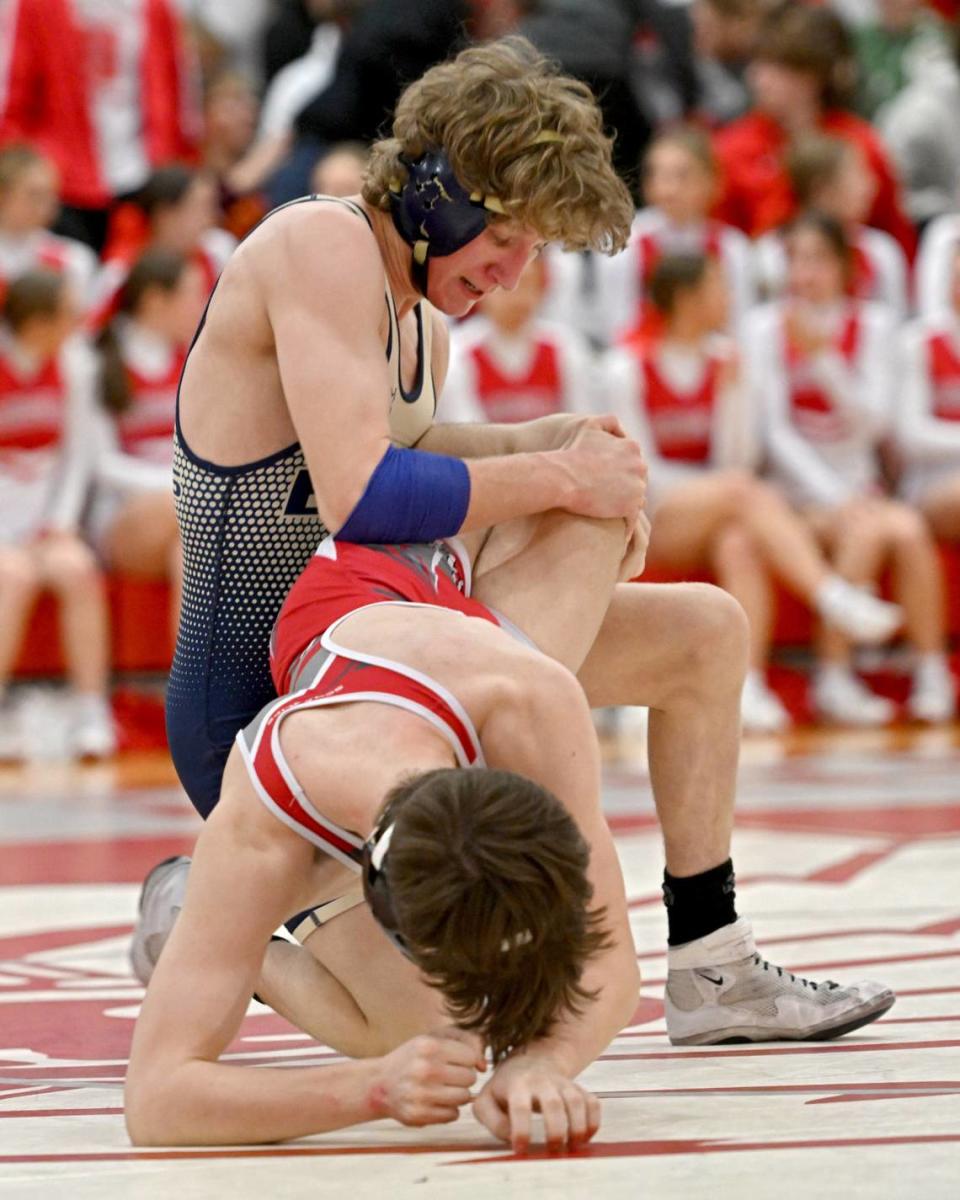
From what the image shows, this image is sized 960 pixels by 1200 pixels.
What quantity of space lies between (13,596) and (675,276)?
105 inches

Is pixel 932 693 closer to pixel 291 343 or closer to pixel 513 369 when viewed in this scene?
pixel 513 369

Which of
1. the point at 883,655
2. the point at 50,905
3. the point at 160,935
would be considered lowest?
the point at 883,655

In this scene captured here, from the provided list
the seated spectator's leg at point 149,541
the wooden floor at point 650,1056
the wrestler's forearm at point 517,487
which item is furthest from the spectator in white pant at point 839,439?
the wrestler's forearm at point 517,487

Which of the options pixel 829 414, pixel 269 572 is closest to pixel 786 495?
pixel 829 414

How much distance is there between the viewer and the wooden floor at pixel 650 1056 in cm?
220

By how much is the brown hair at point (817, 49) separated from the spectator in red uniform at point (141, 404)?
2680mm

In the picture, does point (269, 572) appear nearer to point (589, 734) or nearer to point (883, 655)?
point (589, 734)

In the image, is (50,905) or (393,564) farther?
(50,905)

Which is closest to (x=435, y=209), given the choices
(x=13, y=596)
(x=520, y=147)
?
(x=520, y=147)

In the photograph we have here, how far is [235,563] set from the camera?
3.19m

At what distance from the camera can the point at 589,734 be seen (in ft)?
8.23

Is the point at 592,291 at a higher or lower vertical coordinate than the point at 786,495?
higher

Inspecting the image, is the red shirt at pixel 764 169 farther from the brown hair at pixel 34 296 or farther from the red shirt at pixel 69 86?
the brown hair at pixel 34 296

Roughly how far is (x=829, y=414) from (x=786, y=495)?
35cm
